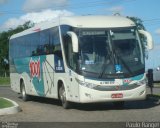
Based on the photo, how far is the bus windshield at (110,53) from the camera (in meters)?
18.7

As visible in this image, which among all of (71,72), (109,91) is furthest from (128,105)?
(71,72)

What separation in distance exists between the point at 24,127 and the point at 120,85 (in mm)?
5062

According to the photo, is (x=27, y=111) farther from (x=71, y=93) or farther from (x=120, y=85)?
(x=120, y=85)

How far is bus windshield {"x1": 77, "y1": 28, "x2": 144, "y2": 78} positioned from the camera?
18672 mm

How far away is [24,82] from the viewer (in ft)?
89.4

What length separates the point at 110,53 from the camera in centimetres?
1888

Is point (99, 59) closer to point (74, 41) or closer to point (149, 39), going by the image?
point (74, 41)

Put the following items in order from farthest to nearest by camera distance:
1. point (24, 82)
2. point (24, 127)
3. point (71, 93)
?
1. point (24, 82)
2. point (71, 93)
3. point (24, 127)

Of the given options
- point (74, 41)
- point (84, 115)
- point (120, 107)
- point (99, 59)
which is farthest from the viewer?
point (120, 107)

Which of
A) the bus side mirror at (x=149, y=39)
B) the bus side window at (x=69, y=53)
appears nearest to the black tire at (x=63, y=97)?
the bus side window at (x=69, y=53)

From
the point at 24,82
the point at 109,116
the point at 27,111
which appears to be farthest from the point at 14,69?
the point at 109,116

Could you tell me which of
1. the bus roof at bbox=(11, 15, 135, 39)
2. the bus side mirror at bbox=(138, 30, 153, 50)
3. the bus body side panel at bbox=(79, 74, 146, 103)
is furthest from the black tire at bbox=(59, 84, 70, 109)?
the bus side mirror at bbox=(138, 30, 153, 50)

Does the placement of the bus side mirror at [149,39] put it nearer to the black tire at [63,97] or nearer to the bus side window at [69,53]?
the bus side window at [69,53]

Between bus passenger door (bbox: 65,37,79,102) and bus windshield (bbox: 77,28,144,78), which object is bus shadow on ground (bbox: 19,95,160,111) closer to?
bus passenger door (bbox: 65,37,79,102)
